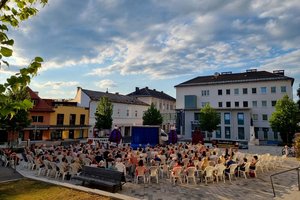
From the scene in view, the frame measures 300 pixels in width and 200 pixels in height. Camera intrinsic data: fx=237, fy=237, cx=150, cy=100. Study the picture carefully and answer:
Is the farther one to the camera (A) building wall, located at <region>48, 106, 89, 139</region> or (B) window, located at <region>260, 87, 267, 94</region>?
(B) window, located at <region>260, 87, 267, 94</region>

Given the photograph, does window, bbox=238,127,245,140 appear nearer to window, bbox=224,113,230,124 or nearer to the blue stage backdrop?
window, bbox=224,113,230,124

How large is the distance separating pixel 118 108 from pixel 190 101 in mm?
17133

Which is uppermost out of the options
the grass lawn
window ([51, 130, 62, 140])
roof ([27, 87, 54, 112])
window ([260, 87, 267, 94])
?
window ([260, 87, 267, 94])

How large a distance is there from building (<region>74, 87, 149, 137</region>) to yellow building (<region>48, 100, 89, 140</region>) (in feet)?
5.77

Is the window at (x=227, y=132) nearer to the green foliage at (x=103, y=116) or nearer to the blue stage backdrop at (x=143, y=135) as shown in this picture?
the green foliage at (x=103, y=116)

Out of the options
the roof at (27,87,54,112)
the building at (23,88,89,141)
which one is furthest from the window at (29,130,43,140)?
the roof at (27,87,54,112)

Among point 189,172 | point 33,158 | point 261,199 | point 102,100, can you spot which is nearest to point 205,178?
point 189,172

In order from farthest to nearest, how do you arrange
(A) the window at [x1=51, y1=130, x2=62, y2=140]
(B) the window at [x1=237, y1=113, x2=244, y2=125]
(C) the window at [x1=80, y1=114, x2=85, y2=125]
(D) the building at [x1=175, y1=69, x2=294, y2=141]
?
(B) the window at [x1=237, y1=113, x2=244, y2=125] → (D) the building at [x1=175, y1=69, x2=294, y2=141] → (C) the window at [x1=80, y1=114, x2=85, y2=125] → (A) the window at [x1=51, y1=130, x2=62, y2=140]

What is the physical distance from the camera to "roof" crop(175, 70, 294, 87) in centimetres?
4956

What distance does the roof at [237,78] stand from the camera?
4956 cm

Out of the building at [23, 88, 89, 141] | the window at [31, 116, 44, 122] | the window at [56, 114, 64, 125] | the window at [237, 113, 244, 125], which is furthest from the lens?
the window at [237, 113, 244, 125]

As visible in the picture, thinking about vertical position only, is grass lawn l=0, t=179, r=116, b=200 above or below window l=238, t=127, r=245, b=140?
below

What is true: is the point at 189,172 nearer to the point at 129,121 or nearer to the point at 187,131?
the point at 187,131

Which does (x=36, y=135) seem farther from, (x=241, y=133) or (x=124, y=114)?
(x=241, y=133)
